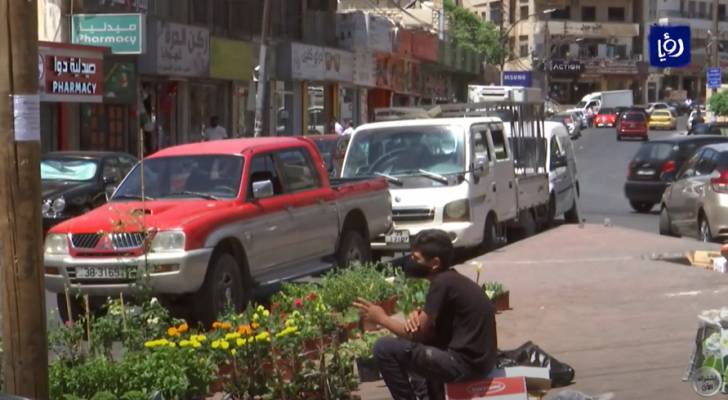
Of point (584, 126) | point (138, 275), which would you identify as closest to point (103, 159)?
point (138, 275)

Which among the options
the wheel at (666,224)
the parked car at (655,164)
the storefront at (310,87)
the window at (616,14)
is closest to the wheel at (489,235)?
the wheel at (666,224)

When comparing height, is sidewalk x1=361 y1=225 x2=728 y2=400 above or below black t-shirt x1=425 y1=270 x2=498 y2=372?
below

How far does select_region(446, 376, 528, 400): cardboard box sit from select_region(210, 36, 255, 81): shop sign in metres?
32.0

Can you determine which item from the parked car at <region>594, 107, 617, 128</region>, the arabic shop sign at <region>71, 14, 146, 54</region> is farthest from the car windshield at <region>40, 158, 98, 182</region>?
the parked car at <region>594, 107, 617, 128</region>

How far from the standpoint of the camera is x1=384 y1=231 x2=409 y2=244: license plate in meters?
17.3

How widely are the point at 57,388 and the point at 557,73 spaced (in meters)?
102

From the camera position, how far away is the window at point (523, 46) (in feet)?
349

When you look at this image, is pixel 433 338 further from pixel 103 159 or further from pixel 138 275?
pixel 103 159

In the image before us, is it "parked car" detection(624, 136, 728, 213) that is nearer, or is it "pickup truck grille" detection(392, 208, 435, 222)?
"pickup truck grille" detection(392, 208, 435, 222)

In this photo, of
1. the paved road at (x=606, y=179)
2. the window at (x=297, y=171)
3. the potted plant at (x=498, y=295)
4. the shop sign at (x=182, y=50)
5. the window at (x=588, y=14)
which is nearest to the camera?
the potted plant at (x=498, y=295)

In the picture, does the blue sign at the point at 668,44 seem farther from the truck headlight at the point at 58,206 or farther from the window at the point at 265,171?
the window at the point at 265,171

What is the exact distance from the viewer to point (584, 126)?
82188 millimetres

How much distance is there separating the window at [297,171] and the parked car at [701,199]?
6.92m

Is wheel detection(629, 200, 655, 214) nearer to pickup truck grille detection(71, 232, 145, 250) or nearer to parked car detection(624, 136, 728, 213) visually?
parked car detection(624, 136, 728, 213)
